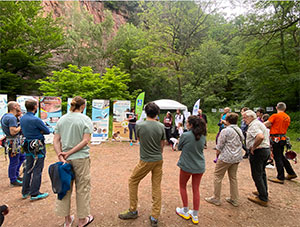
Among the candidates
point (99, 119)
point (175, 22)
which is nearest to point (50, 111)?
point (99, 119)

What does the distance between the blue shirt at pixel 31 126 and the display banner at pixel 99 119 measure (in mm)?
4963

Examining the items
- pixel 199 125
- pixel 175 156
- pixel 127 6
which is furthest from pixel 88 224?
pixel 127 6

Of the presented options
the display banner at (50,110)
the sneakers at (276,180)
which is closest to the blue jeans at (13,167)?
the display banner at (50,110)

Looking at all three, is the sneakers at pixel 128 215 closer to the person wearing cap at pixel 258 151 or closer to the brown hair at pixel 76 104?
the brown hair at pixel 76 104

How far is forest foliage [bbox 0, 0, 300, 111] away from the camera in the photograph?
9422 mm

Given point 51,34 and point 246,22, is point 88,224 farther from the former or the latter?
point 51,34

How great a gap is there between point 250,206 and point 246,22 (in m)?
10.1

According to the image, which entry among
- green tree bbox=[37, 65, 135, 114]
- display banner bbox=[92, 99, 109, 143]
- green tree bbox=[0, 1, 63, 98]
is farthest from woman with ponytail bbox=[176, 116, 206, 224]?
green tree bbox=[0, 1, 63, 98]

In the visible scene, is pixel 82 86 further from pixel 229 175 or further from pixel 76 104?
pixel 229 175

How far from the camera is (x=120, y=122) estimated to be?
8.06 metres

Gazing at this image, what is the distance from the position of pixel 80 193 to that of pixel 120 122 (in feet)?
19.9

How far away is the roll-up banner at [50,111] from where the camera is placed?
6977mm

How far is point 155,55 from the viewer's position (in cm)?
1282

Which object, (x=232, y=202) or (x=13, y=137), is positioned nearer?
(x=232, y=202)
